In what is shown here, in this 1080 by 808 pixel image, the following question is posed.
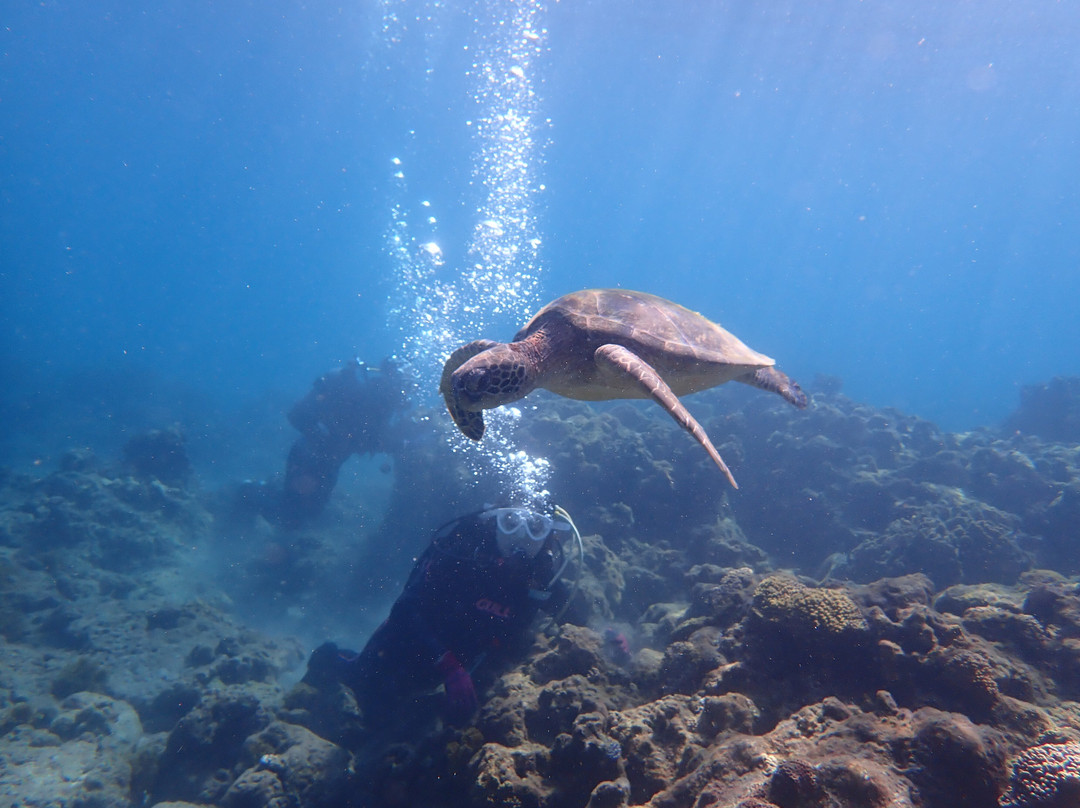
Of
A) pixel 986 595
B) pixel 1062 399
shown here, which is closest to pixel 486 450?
pixel 986 595

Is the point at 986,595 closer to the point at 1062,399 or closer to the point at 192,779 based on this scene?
the point at 192,779

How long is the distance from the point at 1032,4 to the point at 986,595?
5227cm

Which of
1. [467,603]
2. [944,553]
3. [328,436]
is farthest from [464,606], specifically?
[328,436]

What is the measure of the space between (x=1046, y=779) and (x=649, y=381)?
306 cm

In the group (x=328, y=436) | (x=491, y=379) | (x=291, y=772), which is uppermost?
(x=328, y=436)

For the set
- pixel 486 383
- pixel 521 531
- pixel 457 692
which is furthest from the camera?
pixel 521 531

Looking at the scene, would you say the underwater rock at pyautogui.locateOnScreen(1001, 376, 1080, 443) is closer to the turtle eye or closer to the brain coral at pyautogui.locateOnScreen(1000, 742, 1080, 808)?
the brain coral at pyautogui.locateOnScreen(1000, 742, 1080, 808)

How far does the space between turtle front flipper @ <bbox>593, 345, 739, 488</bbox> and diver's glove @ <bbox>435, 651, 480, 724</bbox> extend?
3.39m

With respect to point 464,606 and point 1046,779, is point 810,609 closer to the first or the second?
point 1046,779

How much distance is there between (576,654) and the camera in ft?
15.0

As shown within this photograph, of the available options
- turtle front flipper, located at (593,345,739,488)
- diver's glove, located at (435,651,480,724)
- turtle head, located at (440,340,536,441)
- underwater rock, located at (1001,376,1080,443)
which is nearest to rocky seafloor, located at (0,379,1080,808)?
diver's glove, located at (435,651,480,724)

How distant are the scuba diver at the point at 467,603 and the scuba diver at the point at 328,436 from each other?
383 inches

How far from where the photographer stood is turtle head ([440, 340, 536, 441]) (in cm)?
396

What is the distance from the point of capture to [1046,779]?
224 cm
